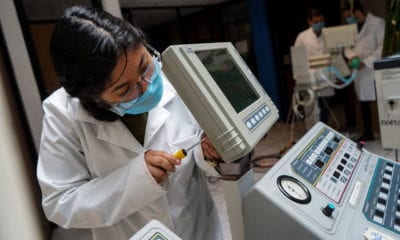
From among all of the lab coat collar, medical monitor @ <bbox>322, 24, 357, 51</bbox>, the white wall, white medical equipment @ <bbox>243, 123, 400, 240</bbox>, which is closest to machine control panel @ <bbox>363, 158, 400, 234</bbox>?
white medical equipment @ <bbox>243, 123, 400, 240</bbox>

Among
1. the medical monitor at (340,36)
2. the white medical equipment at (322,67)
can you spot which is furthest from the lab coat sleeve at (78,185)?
the medical monitor at (340,36)

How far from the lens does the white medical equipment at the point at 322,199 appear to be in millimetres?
540

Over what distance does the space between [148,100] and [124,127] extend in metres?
0.11

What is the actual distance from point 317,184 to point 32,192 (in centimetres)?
198

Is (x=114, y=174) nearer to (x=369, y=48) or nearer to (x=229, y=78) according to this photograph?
(x=229, y=78)

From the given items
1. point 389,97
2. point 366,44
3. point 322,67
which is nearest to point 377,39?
point 366,44

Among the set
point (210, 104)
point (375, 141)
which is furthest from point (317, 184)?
point (375, 141)

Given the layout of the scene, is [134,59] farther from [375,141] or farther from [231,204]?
[375,141]

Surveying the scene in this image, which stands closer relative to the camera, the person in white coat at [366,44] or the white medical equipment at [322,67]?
the white medical equipment at [322,67]

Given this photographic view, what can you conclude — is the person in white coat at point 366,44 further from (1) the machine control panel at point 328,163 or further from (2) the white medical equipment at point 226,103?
(2) the white medical equipment at point 226,103

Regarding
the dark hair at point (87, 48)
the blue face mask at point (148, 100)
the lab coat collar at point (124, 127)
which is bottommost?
the lab coat collar at point (124, 127)

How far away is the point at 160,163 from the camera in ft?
2.24

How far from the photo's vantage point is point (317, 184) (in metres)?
0.63

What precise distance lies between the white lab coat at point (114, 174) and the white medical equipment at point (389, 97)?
60 cm
